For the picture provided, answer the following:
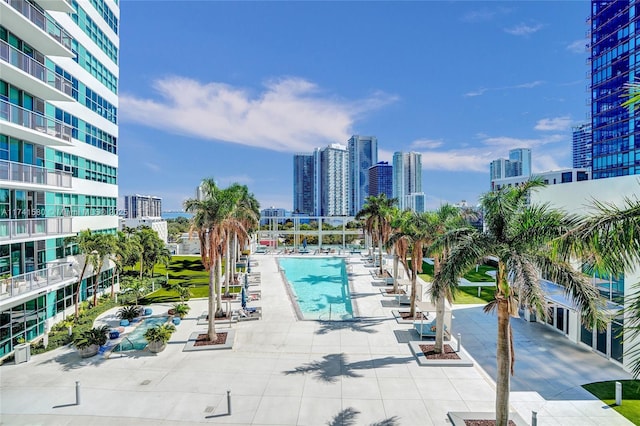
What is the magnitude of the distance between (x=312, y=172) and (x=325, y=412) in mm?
136093

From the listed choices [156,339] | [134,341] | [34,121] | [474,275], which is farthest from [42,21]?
[474,275]

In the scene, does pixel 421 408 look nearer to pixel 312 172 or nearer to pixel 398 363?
pixel 398 363

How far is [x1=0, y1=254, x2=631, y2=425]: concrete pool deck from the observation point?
9.70 m

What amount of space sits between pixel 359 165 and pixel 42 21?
16167 cm

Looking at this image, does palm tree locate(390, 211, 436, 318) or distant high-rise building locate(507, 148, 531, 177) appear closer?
palm tree locate(390, 211, 436, 318)

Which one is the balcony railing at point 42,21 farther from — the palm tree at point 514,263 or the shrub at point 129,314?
the palm tree at point 514,263

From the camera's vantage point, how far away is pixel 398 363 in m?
13.2

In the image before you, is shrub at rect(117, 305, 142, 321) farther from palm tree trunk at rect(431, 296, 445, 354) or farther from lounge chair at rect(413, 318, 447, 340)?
palm tree trunk at rect(431, 296, 445, 354)

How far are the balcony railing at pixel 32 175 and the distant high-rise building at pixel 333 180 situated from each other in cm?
11777

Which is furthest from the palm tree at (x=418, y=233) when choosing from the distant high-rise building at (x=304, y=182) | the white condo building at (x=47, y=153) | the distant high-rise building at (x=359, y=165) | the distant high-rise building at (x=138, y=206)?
the distant high-rise building at (x=138, y=206)

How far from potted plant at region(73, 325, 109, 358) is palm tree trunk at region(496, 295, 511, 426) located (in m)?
15.2

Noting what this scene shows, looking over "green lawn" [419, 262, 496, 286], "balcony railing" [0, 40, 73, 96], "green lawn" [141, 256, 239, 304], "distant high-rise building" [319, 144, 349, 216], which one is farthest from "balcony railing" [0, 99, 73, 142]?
"distant high-rise building" [319, 144, 349, 216]

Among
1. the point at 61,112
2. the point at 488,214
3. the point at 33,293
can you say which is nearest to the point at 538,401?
the point at 488,214

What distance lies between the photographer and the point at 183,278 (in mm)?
30453
